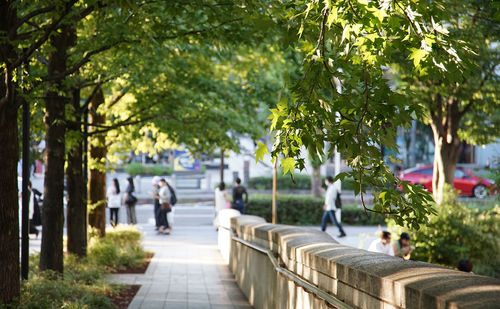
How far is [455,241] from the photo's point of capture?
561 inches

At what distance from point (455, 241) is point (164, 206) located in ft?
37.6

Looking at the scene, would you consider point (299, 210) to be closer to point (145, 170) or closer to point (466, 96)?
point (466, 96)

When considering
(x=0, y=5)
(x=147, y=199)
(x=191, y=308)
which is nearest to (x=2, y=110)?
(x=0, y=5)

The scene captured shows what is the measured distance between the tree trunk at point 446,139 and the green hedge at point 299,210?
12.3 metres

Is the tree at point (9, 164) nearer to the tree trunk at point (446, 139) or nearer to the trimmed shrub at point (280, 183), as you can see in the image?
the tree trunk at point (446, 139)

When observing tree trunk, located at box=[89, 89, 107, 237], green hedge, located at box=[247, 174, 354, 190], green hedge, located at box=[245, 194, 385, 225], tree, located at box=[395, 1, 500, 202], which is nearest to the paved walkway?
tree trunk, located at box=[89, 89, 107, 237]

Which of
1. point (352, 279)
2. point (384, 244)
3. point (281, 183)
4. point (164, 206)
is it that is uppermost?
point (281, 183)

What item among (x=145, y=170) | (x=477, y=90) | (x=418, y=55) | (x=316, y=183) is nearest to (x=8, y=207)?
(x=418, y=55)

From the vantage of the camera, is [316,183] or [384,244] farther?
[316,183]

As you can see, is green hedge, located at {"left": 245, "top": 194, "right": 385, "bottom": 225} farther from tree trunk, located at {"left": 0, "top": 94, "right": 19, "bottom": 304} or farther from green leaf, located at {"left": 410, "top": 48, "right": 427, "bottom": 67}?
green leaf, located at {"left": 410, "top": 48, "right": 427, "bottom": 67}

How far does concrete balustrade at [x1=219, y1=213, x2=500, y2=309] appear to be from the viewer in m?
3.62

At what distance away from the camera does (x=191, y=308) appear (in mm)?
10312

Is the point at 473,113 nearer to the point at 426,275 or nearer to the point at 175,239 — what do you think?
the point at 175,239

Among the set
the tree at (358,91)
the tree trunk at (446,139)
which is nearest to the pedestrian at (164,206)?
the tree trunk at (446,139)
